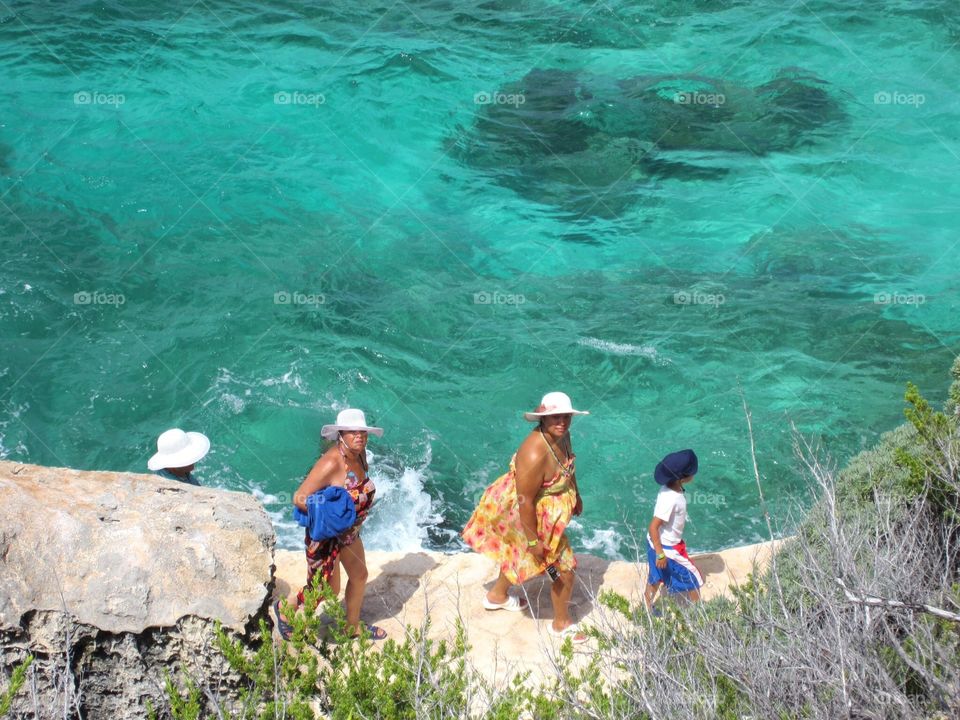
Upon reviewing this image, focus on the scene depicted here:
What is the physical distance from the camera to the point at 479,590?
6.67m

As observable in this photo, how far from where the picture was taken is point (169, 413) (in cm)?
1001

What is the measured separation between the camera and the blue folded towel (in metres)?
5.50

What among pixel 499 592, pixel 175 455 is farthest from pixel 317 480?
pixel 499 592

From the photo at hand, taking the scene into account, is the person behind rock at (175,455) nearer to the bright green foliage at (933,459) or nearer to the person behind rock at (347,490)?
the person behind rock at (347,490)

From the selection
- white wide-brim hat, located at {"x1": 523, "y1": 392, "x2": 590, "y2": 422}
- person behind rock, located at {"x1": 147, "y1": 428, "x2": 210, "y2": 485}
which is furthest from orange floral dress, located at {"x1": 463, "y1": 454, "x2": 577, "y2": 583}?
person behind rock, located at {"x1": 147, "y1": 428, "x2": 210, "y2": 485}

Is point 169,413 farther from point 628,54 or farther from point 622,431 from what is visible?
point 628,54

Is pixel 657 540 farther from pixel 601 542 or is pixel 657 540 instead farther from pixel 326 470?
pixel 601 542

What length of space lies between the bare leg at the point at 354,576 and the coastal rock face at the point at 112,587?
27.2 inches

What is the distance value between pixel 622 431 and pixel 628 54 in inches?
414

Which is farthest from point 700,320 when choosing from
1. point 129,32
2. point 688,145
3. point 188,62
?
point 129,32

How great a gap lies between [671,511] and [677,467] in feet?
0.95

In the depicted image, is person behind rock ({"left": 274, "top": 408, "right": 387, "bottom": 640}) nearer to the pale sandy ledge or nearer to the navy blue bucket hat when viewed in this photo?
the pale sandy ledge

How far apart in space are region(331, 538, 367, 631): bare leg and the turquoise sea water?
8.08 ft

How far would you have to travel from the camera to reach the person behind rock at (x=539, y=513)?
571 cm
